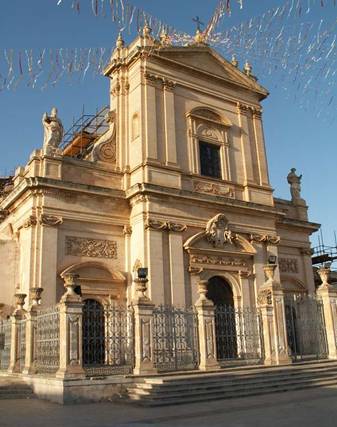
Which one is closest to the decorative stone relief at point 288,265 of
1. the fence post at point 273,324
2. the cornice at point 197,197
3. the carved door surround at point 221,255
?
the cornice at point 197,197

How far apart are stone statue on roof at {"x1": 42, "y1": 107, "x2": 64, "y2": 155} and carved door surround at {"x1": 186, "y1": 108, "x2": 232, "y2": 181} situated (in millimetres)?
5688

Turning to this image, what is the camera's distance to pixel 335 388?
536 inches

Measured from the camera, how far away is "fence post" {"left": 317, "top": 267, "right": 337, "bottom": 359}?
17.7 metres

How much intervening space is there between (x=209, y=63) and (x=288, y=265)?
10492 millimetres

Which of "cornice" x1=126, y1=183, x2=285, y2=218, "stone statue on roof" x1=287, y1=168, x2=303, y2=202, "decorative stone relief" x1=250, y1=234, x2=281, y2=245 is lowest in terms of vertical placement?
"decorative stone relief" x1=250, y1=234, x2=281, y2=245

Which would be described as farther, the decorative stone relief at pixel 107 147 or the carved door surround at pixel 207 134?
the carved door surround at pixel 207 134

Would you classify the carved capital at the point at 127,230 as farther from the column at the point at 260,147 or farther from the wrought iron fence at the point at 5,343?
the column at the point at 260,147

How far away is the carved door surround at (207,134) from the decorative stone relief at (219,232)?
232 cm

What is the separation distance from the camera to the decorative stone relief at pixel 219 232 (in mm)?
20672

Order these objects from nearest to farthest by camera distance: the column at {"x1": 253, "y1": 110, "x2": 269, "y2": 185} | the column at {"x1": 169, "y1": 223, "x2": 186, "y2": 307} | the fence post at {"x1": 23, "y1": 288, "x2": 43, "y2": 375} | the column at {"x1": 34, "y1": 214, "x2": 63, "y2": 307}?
the fence post at {"x1": 23, "y1": 288, "x2": 43, "y2": 375}
the column at {"x1": 34, "y1": 214, "x2": 63, "y2": 307}
the column at {"x1": 169, "y1": 223, "x2": 186, "y2": 307}
the column at {"x1": 253, "y1": 110, "x2": 269, "y2": 185}

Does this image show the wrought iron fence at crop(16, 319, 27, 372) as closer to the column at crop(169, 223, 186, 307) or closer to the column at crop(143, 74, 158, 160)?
the column at crop(169, 223, 186, 307)

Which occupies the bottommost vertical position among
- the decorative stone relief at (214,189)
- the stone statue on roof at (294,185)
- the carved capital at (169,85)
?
the decorative stone relief at (214,189)

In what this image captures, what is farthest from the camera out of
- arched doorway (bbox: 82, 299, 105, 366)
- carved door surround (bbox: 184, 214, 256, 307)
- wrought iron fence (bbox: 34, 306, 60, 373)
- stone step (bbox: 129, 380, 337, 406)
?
carved door surround (bbox: 184, 214, 256, 307)

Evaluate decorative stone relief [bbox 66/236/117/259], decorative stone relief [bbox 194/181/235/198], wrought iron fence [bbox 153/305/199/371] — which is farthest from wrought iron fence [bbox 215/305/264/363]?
decorative stone relief [bbox 194/181/235/198]
